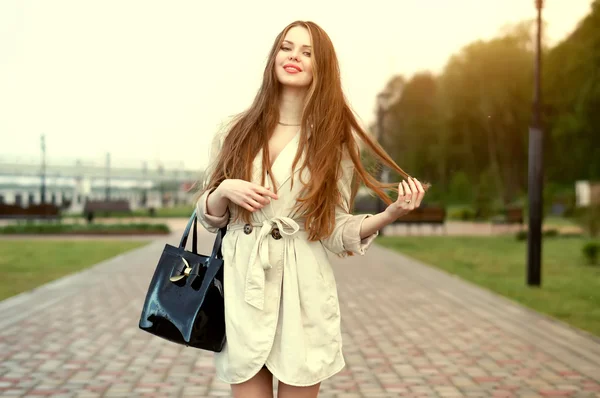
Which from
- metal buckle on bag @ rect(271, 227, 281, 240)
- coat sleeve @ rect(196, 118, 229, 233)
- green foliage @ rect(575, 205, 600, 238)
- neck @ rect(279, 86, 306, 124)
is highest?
neck @ rect(279, 86, 306, 124)

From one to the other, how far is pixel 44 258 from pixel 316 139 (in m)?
13.2

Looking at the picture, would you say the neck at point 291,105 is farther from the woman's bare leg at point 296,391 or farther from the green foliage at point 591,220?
the green foliage at point 591,220

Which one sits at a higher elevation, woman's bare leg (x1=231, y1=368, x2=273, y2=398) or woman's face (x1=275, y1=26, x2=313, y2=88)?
woman's face (x1=275, y1=26, x2=313, y2=88)

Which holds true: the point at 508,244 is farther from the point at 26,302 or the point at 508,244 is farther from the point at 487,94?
the point at 487,94

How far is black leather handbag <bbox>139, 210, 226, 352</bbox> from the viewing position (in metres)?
2.62

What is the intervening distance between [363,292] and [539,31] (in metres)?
3.83

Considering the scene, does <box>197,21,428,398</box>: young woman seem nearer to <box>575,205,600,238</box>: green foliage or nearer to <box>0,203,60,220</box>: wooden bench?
<box>575,205,600,238</box>: green foliage

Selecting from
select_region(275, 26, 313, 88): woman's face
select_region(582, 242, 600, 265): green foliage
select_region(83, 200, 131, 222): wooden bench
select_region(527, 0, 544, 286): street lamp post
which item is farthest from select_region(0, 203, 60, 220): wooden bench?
select_region(275, 26, 313, 88): woman's face

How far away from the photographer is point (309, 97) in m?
2.70

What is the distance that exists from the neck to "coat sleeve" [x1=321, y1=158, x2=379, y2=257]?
0.22m

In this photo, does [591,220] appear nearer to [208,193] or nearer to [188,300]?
[208,193]

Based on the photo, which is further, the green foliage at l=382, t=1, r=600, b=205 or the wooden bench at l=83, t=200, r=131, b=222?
the green foliage at l=382, t=1, r=600, b=205

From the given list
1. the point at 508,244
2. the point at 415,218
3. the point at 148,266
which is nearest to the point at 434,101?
the point at 415,218

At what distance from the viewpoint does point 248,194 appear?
251cm
